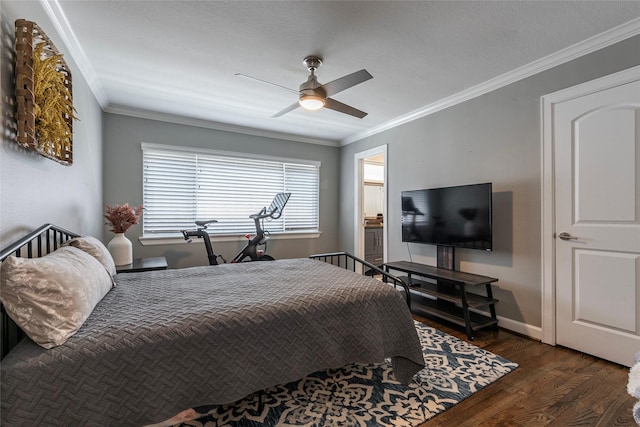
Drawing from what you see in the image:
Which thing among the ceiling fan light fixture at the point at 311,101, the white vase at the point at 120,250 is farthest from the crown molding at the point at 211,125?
the ceiling fan light fixture at the point at 311,101

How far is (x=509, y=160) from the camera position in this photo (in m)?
2.82

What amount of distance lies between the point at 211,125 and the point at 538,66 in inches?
155

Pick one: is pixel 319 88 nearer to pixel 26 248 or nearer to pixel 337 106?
pixel 337 106

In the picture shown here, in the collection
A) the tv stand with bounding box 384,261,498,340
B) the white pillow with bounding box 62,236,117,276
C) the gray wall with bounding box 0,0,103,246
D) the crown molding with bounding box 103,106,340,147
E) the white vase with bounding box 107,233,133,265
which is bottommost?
the tv stand with bounding box 384,261,498,340

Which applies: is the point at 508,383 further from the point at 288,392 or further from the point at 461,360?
the point at 288,392

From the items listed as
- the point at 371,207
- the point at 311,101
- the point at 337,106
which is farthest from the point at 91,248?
the point at 371,207

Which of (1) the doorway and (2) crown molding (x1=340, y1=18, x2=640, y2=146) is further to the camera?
(1) the doorway

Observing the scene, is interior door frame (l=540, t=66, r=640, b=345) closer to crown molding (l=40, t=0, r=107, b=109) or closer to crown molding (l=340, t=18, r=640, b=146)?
crown molding (l=340, t=18, r=640, b=146)

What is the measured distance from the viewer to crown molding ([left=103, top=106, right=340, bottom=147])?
3.63 m

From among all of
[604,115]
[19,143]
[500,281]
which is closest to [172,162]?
[19,143]

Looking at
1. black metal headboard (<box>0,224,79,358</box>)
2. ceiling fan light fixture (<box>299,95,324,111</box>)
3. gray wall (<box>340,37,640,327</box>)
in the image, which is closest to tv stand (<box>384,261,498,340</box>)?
gray wall (<box>340,37,640,327</box>)

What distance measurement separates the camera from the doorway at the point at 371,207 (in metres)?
4.52

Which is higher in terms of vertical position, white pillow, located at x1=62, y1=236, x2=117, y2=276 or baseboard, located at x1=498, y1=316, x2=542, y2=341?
white pillow, located at x1=62, y1=236, x2=117, y2=276

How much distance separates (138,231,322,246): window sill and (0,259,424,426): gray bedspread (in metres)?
1.79
